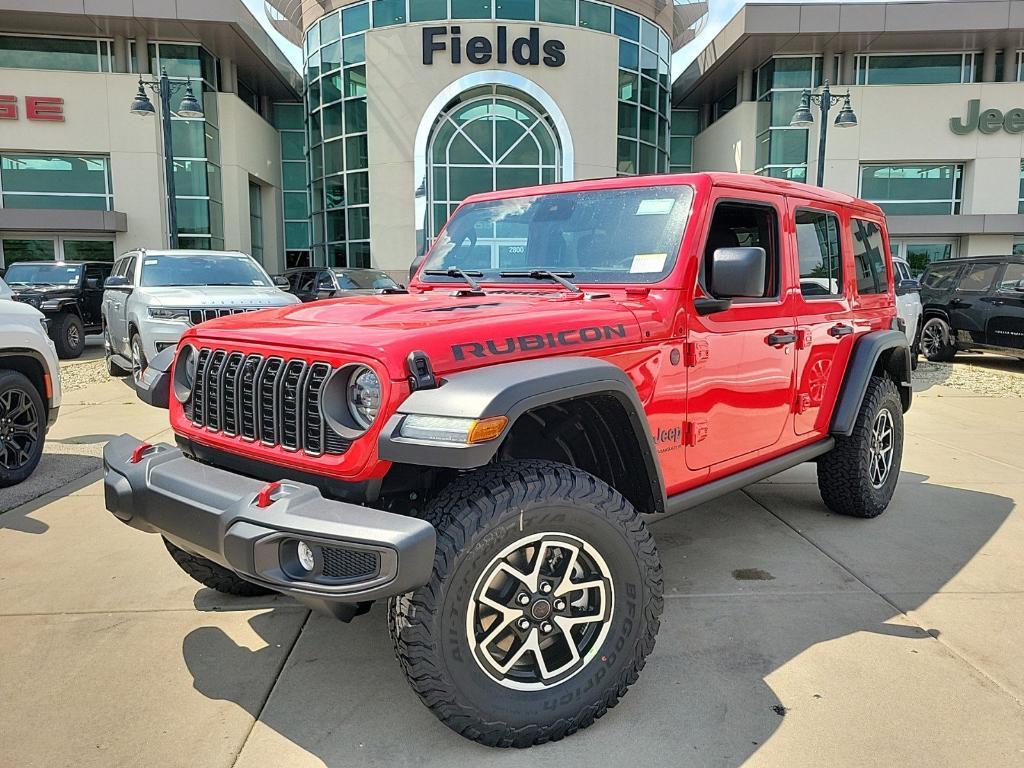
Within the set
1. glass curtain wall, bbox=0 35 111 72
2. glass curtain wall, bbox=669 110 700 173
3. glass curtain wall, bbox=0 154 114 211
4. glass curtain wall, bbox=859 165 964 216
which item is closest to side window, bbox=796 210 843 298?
glass curtain wall, bbox=859 165 964 216

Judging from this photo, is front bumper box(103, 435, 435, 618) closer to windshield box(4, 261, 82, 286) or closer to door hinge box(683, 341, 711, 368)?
door hinge box(683, 341, 711, 368)

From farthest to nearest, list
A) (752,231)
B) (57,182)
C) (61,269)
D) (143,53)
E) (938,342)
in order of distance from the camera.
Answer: (143,53) < (57,182) < (61,269) < (938,342) < (752,231)

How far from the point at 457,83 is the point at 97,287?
13.0 metres

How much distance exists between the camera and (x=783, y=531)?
4672mm

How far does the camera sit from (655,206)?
3461 millimetres

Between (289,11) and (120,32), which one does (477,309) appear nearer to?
(120,32)

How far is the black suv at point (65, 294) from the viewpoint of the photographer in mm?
13672

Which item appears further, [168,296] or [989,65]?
[989,65]

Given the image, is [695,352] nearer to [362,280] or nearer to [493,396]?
[493,396]

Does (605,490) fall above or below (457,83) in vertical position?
below

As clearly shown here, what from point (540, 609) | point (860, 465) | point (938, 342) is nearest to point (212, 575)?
point (540, 609)

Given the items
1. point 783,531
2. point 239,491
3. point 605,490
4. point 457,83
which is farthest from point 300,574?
point 457,83

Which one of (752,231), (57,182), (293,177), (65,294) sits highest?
(293,177)

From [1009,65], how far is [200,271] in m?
27.9
